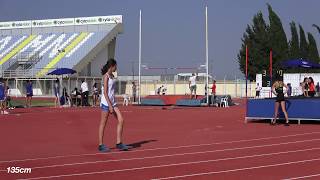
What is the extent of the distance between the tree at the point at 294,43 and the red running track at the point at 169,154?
48.0 meters

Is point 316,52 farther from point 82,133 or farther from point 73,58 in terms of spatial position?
point 82,133

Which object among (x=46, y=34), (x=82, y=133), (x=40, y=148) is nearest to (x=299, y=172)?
(x=40, y=148)

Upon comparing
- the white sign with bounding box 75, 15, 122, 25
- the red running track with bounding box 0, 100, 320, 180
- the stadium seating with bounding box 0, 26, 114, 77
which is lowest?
the red running track with bounding box 0, 100, 320, 180

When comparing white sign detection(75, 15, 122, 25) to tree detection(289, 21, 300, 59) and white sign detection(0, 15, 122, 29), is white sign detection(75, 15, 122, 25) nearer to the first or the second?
white sign detection(0, 15, 122, 29)

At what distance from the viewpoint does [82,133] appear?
604 inches

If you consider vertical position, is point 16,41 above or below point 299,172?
above

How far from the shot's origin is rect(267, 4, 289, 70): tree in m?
60.5

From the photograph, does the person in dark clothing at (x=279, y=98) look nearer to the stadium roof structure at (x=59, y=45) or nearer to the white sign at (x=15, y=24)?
the stadium roof structure at (x=59, y=45)

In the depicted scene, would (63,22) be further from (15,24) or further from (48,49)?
(15,24)

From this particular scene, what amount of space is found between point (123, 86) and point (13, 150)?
52.0 m

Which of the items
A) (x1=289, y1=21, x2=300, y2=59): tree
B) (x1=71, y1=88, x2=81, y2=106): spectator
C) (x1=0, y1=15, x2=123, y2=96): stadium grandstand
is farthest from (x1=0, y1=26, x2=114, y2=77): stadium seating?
(x1=71, y1=88, x2=81, y2=106): spectator

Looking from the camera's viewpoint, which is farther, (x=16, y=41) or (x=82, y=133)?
(x=16, y=41)

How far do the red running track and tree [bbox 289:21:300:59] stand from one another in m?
48.0

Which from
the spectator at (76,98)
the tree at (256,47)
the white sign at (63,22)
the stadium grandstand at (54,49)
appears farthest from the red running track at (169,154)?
the white sign at (63,22)
